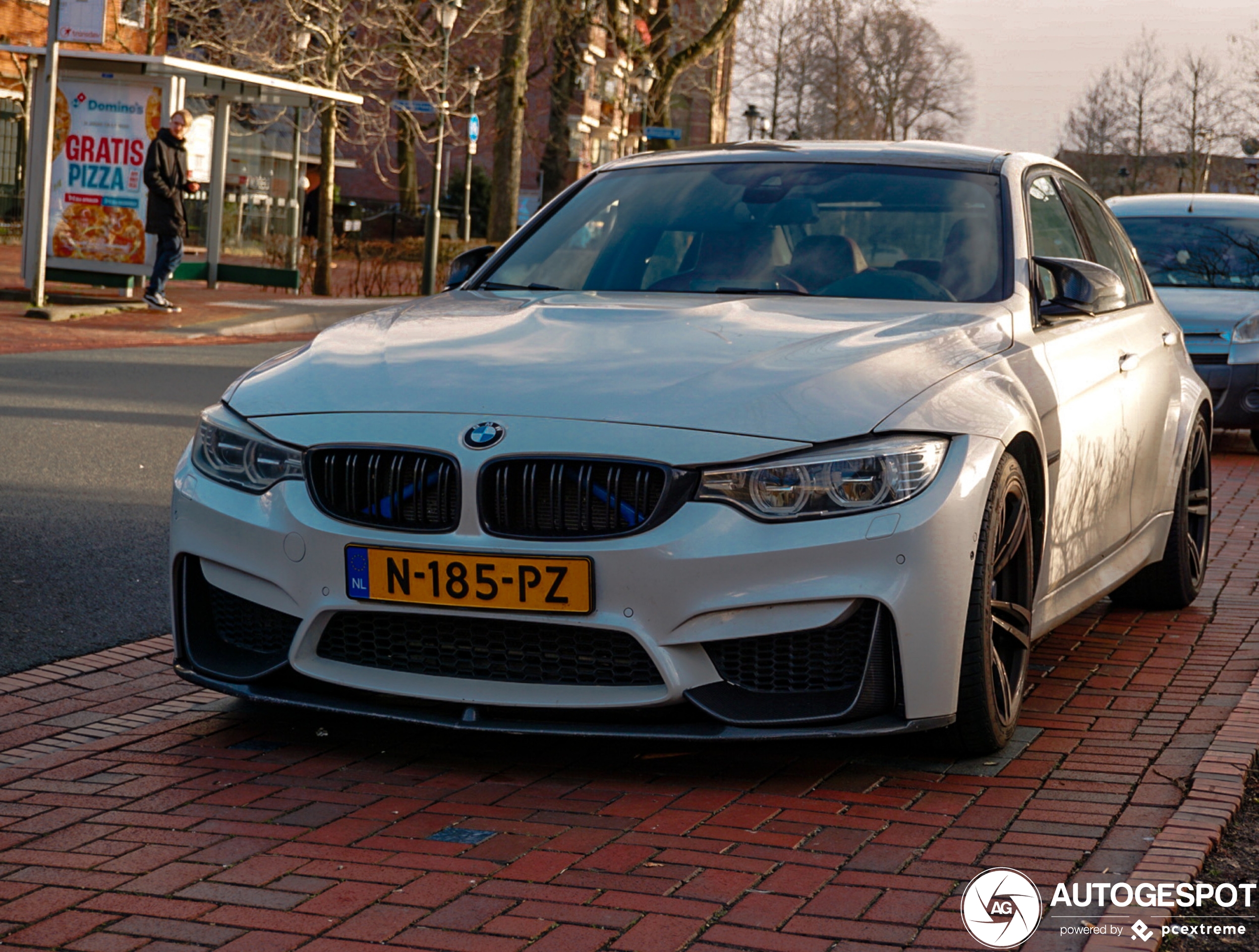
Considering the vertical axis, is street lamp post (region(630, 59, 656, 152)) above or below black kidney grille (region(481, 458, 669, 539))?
above

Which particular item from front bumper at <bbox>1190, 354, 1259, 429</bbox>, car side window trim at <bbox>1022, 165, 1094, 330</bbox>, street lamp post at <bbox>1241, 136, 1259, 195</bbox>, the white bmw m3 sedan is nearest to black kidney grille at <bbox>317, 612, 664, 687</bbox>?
the white bmw m3 sedan

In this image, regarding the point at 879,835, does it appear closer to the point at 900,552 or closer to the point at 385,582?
the point at 900,552

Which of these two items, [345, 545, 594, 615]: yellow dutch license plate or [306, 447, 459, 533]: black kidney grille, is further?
[306, 447, 459, 533]: black kidney grille

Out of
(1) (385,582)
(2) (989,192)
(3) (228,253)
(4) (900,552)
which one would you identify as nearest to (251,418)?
(1) (385,582)

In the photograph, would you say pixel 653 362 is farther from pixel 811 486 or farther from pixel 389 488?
pixel 389 488

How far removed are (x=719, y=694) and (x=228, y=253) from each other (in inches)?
846

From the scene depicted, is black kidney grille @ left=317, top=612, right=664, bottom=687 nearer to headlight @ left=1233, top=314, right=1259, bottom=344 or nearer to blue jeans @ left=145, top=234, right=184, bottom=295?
headlight @ left=1233, top=314, right=1259, bottom=344

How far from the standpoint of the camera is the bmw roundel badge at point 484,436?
13.0ft

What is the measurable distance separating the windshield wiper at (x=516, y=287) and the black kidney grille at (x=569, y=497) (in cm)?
157

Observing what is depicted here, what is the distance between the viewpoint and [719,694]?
3943 mm

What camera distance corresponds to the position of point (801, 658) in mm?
3961

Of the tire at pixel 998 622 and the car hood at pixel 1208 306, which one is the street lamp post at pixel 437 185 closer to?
the car hood at pixel 1208 306

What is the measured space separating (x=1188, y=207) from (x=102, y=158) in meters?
13.0

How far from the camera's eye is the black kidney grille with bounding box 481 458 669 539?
3869 mm
